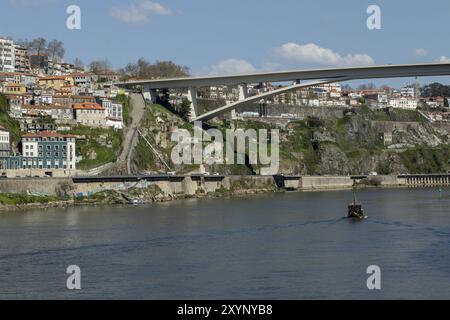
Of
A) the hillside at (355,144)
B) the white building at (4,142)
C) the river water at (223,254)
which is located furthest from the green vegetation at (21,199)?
the hillside at (355,144)

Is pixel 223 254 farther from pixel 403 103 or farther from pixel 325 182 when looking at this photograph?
pixel 403 103

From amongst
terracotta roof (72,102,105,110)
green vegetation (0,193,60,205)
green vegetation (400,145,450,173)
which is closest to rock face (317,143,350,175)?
green vegetation (400,145,450,173)

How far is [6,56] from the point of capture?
90.4m

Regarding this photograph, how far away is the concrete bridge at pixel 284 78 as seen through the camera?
7162cm

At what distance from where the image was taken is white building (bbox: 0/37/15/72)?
8962 centimetres

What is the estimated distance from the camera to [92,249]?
111 feet

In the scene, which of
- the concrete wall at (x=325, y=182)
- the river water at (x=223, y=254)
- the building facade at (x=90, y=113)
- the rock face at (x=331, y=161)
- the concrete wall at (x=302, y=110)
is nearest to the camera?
the river water at (x=223, y=254)

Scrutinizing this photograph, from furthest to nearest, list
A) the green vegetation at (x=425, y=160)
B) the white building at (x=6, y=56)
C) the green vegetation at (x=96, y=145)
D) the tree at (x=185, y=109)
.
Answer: the green vegetation at (x=425, y=160) < the white building at (x=6, y=56) < the tree at (x=185, y=109) < the green vegetation at (x=96, y=145)

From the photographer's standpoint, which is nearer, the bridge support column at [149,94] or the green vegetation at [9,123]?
the green vegetation at [9,123]

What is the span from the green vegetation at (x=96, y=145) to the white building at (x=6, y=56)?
71.1 ft

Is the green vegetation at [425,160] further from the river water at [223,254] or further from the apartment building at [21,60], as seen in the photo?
the river water at [223,254]

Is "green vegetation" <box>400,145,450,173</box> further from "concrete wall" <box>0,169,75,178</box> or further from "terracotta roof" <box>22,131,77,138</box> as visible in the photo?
"concrete wall" <box>0,169,75,178</box>

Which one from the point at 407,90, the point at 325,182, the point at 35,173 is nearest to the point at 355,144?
the point at 325,182

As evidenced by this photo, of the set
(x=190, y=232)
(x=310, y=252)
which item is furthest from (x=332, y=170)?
(x=310, y=252)
